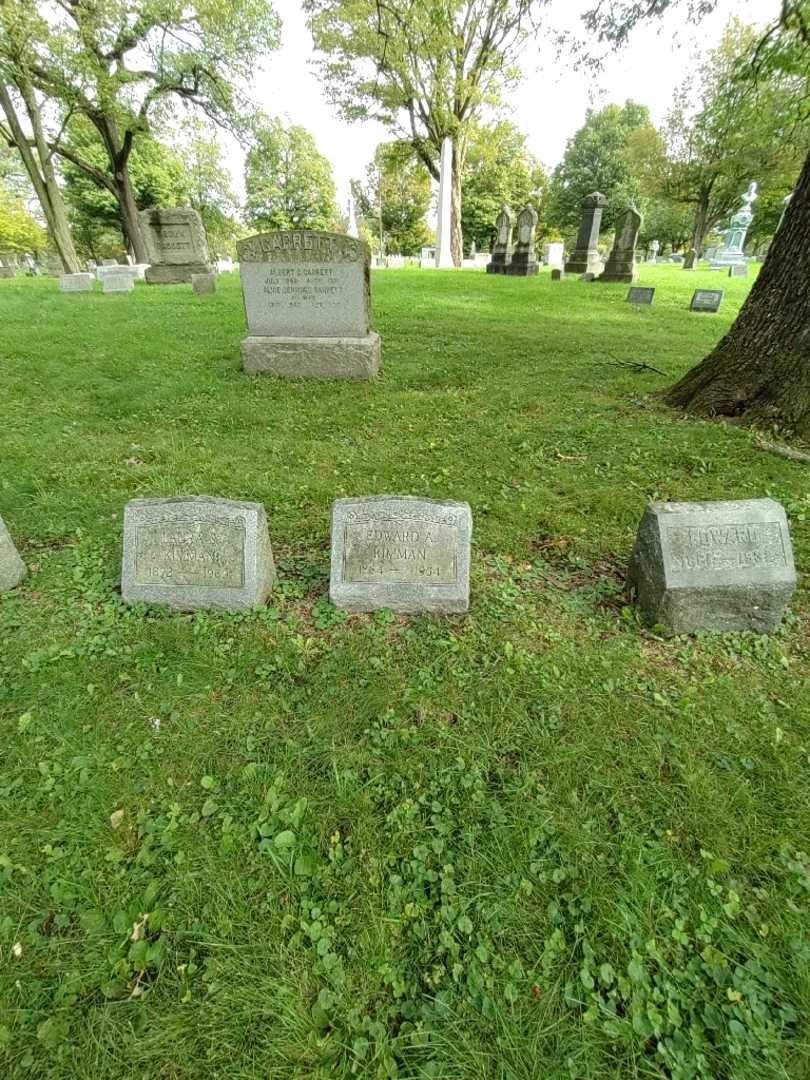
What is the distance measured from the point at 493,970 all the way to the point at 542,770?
73 cm

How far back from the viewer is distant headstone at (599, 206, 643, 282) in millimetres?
16938

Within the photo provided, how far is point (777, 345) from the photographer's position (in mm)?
4793

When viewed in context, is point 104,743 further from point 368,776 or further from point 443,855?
point 443,855

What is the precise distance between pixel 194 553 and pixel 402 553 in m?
1.18

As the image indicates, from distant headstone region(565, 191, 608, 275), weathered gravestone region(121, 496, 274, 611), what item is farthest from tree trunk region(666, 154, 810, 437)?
distant headstone region(565, 191, 608, 275)

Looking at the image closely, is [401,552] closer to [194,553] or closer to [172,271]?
[194,553]

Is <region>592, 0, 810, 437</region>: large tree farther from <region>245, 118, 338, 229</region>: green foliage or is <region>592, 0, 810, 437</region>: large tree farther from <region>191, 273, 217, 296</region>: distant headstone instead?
<region>245, 118, 338, 229</region>: green foliage

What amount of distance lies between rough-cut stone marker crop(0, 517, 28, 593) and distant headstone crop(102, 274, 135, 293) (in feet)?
44.9

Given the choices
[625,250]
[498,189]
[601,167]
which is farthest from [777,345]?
[601,167]

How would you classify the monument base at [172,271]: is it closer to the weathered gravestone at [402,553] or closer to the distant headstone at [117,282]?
the distant headstone at [117,282]

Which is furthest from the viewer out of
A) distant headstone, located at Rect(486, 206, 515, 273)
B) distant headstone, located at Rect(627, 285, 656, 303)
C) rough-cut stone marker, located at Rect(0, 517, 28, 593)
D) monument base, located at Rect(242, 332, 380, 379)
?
distant headstone, located at Rect(486, 206, 515, 273)

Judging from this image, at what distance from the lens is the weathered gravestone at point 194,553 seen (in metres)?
2.80

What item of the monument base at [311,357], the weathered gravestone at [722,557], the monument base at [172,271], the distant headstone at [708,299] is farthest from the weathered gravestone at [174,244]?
the weathered gravestone at [722,557]

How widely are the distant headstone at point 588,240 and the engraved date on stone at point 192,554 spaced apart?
2114 cm
